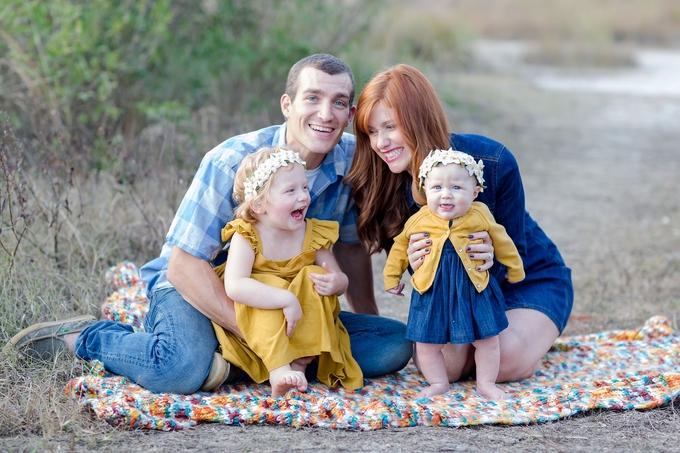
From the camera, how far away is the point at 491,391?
125 inches

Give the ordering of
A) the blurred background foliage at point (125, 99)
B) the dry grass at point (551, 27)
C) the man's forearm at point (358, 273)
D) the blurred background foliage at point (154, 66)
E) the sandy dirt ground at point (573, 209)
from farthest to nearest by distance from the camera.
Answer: the dry grass at point (551, 27)
the blurred background foliage at point (154, 66)
the blurred background foliage at point (125, 99)
the man's forearm at point (358, 273)
the sandy dirt ground at point (573, 209)

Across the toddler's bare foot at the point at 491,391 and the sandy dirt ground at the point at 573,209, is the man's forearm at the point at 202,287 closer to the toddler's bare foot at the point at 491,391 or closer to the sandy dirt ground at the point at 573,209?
the sandy dirt ground at the point at 573,209

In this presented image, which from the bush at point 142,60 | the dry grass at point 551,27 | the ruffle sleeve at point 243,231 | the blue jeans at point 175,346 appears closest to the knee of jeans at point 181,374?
the blue jeans at point 175,346

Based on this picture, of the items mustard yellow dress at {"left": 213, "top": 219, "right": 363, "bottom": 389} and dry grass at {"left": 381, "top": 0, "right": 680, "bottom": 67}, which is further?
dry grass at {"left": 381, "top": 0, "right": 680, "bottom": 67}

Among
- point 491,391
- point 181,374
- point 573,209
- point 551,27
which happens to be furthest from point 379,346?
point 551,27

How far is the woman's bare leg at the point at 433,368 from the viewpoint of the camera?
318 centimetres

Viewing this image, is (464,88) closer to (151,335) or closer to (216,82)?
(216,82)

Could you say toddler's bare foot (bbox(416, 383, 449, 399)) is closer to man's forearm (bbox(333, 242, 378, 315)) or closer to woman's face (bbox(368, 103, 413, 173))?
man's forearm (bbox(333, 242, 378, 315))

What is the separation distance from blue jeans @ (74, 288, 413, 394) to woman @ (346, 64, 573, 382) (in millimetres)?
267

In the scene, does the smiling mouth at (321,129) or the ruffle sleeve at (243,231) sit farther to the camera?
the smiling mouth at (321,129)

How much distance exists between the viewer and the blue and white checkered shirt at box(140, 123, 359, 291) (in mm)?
3164

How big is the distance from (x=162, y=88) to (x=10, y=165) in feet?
11.2

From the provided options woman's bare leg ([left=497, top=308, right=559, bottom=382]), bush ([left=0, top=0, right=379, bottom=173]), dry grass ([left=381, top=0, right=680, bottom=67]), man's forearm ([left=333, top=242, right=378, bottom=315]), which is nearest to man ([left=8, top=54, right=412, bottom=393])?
man's forearm ([left=333, top=242, right=378, bottom=315])

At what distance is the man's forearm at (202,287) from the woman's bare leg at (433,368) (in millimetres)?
754
